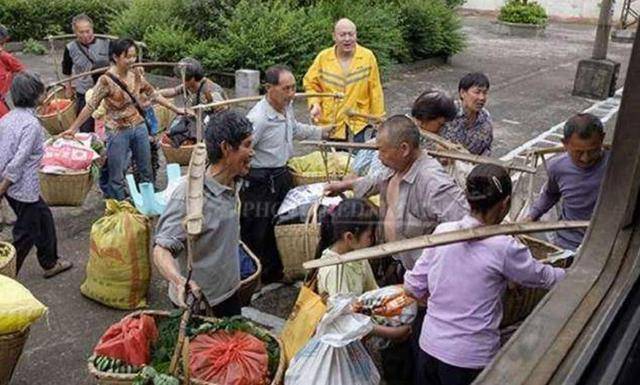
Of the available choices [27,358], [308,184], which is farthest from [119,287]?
[308,184]

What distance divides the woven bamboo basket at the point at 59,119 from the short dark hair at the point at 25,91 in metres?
2.96

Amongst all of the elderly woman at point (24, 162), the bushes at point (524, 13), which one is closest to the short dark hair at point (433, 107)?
the elderly woman at point (24, 162)

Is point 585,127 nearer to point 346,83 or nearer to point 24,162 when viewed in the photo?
point 346,83

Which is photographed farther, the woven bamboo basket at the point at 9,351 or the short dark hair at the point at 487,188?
the woven bamboo basket at the point at 9,351

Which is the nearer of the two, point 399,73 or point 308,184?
point 308,184

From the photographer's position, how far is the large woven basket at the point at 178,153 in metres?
6.41

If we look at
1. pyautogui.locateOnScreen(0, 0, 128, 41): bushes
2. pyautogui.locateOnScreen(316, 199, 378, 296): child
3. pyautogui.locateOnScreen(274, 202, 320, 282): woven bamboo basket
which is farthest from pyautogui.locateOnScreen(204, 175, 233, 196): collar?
pyautogui.locateOnScreen(0, 0, 128, 41): bushes

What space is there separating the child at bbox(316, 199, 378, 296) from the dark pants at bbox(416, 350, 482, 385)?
1.78 ft

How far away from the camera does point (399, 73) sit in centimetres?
1273

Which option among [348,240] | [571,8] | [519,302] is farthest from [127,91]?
[571,8]

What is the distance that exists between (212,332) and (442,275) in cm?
106

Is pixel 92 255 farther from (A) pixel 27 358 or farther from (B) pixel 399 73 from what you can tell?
(B) pixel 399 73

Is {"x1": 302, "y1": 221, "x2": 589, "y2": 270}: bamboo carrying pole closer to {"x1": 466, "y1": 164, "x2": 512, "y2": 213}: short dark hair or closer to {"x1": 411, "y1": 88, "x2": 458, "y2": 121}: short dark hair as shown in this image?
{"x1": 466, "y1": 164, "x2": 512, "y2": 213}: short dark hair

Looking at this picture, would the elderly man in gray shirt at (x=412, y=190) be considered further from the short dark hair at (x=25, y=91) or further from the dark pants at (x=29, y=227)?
the dark pants at (x=29, y=227)
